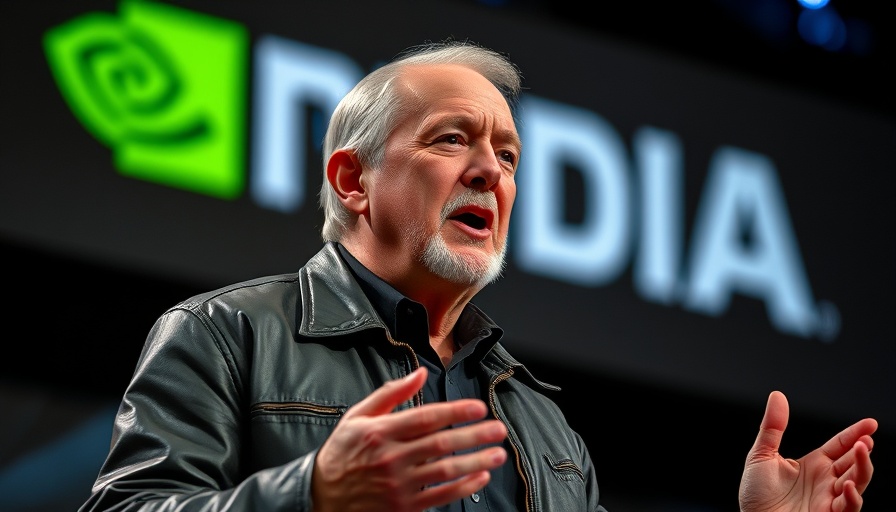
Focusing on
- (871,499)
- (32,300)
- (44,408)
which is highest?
(32,300)

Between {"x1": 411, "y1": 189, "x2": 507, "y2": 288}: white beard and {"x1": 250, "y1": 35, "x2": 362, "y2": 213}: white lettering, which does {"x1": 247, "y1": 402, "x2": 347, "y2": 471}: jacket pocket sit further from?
{"x1": 250, "y1": 35, "x2": 362, "y2": 213}: white lettering

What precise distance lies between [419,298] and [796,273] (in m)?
2.71

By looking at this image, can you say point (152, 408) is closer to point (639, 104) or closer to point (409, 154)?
point (409, 154)

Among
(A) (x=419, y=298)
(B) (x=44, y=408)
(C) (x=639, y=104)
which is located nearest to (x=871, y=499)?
(C) (x=639, y=104)

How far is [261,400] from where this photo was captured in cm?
177

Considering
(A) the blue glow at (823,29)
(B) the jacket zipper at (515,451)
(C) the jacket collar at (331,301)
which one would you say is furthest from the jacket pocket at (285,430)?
(A) the blue glow at (823,29)

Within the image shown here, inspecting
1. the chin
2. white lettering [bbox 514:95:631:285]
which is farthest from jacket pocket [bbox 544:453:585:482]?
white lettering [bbox 514:95:631:285]

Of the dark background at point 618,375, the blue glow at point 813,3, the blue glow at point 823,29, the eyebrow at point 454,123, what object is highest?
the blue glow at point 813,3

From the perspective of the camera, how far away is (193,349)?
5.84 ft

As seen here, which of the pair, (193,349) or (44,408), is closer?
(193,349)

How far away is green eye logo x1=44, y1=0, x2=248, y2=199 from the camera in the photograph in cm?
349

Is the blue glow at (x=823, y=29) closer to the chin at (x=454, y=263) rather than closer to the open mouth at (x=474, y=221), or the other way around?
the open mouth at (x=474, y=221)

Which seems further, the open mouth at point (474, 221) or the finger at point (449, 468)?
the open mouth at point (474, 221)

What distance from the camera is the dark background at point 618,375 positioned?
3.57 m
